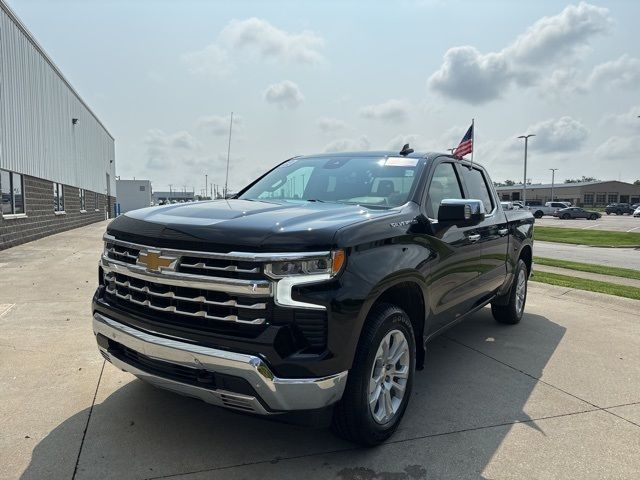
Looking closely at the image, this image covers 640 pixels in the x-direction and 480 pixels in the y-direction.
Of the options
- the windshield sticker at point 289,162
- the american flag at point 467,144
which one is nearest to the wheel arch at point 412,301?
the windshield sticker at point 289,162

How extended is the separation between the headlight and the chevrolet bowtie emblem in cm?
61

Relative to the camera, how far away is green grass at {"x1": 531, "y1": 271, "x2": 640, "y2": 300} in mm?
8133

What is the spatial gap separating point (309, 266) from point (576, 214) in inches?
2154

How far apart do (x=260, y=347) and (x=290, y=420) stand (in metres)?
0.45

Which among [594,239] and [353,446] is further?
[594,239]

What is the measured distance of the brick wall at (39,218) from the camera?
13984mm

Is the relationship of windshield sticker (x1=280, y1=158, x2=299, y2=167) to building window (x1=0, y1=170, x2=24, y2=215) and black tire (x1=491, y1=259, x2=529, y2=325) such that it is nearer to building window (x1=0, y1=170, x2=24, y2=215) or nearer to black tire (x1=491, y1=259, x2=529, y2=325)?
black tire (x1=491, y1=259, x2=529, y2=325)

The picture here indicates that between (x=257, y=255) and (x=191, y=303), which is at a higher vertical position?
(x=257, y=255)

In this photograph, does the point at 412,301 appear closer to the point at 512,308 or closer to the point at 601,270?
the point at 512,308

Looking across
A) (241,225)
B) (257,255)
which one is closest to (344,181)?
(241,225)

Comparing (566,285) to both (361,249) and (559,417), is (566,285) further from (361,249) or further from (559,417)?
(361,249)

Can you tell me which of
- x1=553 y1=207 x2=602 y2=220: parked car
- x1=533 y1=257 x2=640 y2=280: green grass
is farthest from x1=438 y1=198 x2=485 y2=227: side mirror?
x1=553 y1=207 x2=602 y2=220: parked car

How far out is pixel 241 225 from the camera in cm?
271

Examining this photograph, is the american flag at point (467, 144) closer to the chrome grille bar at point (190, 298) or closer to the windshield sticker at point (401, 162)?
the windshield sticker at point (401, 162)
